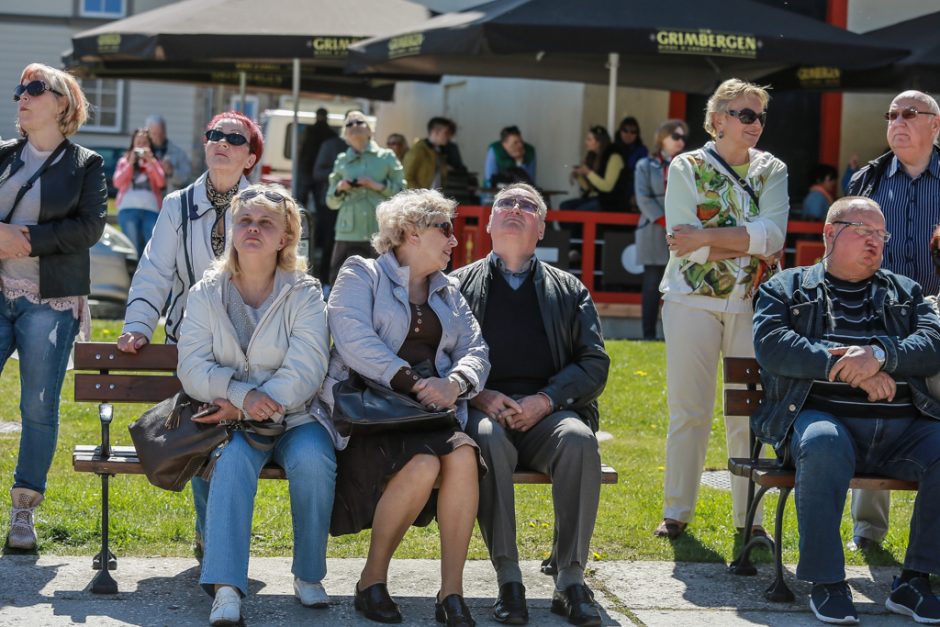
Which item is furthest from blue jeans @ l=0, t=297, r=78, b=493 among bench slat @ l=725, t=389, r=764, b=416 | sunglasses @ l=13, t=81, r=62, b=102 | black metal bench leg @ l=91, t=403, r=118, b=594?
bench slat @ l=725, t=389, r=764, b=416

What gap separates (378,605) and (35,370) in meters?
1.84

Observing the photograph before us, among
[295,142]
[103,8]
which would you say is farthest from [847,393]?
[103,8]

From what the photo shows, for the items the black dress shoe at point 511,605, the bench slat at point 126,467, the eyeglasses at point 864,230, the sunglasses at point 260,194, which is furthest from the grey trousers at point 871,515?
the sunglasses at point 260,194

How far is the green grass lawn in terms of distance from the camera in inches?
241

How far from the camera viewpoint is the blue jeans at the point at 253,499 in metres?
5.02

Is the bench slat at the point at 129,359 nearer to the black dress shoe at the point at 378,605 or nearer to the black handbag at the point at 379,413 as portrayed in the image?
the black handbag at the point at 379,413

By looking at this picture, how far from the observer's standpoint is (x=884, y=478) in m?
5.62

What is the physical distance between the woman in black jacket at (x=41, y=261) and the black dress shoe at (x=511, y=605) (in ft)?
6.56

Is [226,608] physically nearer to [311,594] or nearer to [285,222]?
[311,594]

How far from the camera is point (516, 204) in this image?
586 cm

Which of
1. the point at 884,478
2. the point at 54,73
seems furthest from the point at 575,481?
the point at 54,73

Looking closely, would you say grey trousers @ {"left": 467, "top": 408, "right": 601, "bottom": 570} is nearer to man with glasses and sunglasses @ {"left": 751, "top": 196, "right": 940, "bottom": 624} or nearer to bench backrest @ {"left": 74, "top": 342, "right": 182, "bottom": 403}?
man with glasses and sunglasses @ {"left": 751, "top": 196, "right": 940, "bottom": 624}

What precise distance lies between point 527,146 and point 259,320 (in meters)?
11.0

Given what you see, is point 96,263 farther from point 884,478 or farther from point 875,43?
point 884,478
